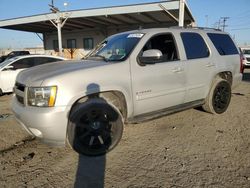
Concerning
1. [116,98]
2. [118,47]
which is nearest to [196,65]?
[118,47]

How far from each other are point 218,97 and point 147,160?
9.62ft

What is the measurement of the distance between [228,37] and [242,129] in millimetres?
2439

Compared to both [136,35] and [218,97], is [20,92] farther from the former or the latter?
[218,97]

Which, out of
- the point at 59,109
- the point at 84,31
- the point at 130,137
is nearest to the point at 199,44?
the point at 130,137

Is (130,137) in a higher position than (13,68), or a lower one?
lower

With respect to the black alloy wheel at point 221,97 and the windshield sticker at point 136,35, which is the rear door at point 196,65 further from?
the windshield sticker at point 136,35

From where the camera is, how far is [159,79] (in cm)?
439

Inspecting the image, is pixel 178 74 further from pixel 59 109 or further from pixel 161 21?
pixel 161 21

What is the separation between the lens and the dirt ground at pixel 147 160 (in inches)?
124

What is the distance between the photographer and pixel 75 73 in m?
3.58

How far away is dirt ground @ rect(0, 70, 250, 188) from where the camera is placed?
10.3 feet

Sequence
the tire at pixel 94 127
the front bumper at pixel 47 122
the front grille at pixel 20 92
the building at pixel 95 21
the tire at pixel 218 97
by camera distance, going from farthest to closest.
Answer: the building at pixel 95 21 → the tire at pixel 218 97 → the front grille at pixel 20 92 → the tire at pixel 94 127 → the front bumper at pixel 47 122

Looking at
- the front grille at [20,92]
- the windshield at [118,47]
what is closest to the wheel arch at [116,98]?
the windshield at [118,47]

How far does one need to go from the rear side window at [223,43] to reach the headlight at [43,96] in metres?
3.85
